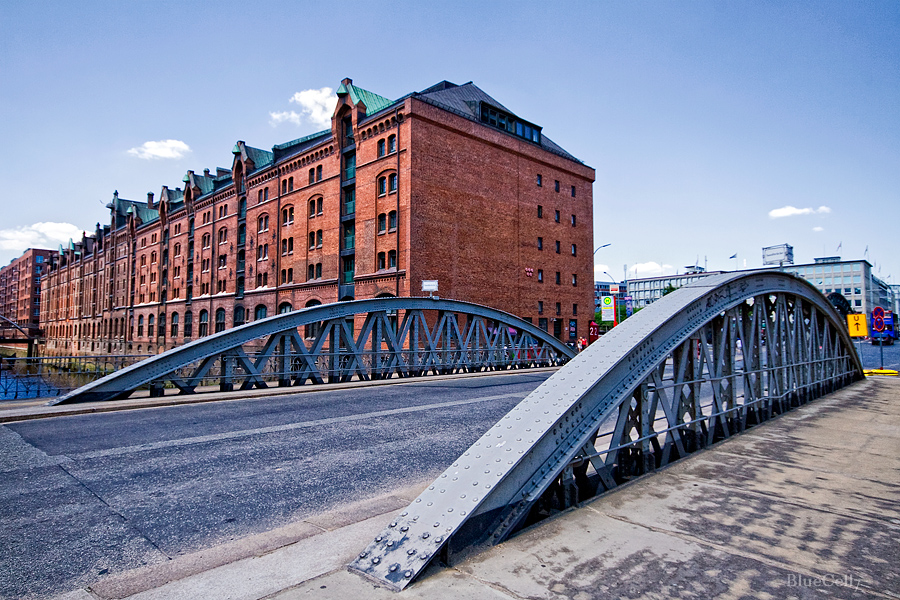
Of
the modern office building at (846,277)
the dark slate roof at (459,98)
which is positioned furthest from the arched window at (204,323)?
the modern office building at (846,277)

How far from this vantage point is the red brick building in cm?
11231

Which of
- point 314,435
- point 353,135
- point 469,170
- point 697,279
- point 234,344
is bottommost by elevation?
point 314,435

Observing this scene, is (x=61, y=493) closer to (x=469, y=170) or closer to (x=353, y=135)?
(x=469, y=170)

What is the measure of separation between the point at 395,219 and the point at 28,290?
125 meters

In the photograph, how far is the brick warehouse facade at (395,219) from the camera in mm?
30500

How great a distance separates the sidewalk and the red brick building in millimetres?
132843

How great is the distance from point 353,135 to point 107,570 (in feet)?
110

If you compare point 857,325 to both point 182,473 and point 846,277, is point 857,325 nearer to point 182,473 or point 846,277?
point 182,473

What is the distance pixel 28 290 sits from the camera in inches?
4614

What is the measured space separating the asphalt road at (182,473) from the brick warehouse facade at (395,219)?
19865 millimetres

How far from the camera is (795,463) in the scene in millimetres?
→ 5605

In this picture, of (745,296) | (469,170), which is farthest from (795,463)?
(469,170)

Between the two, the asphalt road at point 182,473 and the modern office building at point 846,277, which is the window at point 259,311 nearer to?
the asphalt road at point 182,473

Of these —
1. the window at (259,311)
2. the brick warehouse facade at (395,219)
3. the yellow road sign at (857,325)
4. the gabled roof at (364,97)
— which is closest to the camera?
the yellow road sign at (857,325)
